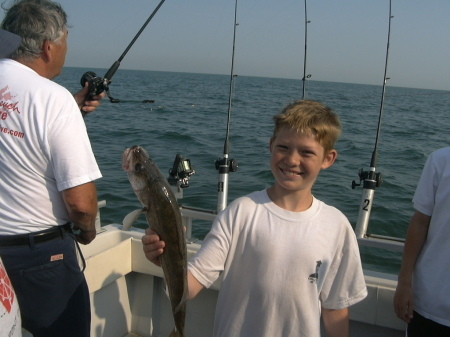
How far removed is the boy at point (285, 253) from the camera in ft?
6.62

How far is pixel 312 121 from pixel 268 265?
0.65 meters

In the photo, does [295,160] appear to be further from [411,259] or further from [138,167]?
[411,259]

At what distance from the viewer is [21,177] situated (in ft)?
7.39

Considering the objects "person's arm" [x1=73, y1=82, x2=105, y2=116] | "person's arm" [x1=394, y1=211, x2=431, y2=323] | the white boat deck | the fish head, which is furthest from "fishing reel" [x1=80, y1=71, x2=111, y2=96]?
"person's arm" [x1=394, y1=211, x2=431, y2=323]

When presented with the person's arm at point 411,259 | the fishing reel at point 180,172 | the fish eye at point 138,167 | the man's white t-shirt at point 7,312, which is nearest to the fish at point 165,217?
the fish eye at point 138,167

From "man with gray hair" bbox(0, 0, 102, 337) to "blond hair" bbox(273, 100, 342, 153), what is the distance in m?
0.97

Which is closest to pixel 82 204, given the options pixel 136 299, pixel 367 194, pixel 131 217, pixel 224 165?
pixel 131 217

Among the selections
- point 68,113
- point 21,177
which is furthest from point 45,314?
point 68,113

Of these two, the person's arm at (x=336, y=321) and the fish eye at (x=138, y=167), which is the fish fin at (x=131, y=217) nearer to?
the fish eye at (x=138, y=167)

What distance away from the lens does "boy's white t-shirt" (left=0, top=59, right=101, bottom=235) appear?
2.18 metres

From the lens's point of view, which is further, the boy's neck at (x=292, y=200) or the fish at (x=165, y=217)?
the boy's neck at (x=292, y=200)

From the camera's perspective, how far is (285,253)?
2.01 meters

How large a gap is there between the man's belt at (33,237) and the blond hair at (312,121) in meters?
1.21

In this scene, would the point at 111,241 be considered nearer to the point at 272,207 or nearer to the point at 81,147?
the point at 81,147
